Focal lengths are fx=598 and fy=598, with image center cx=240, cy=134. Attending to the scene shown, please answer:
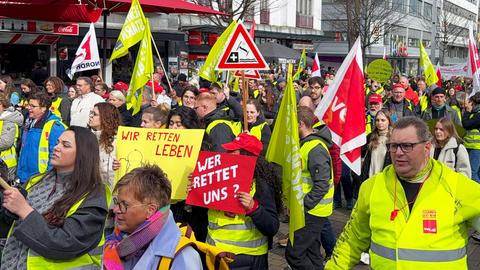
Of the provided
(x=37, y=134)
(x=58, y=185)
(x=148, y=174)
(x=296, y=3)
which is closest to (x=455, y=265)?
(x=148, y=174)

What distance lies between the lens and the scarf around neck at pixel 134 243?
2.79m

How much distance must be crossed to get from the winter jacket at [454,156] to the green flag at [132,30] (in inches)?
203

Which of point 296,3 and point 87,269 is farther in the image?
point 296,3

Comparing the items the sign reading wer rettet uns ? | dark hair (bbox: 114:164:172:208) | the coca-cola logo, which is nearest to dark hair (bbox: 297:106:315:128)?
the sign reading wer rettet uns ?

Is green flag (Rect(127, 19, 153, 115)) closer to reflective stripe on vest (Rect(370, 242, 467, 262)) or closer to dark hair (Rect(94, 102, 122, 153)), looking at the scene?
dark hair (Rect(94, 102, 122, 153))

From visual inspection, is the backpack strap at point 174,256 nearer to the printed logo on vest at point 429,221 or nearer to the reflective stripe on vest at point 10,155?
the printed logo on vest at point 429,221

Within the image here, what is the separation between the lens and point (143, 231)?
2793mm

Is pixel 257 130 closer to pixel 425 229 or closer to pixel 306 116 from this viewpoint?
pixel 306 116

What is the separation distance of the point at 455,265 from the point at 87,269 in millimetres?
1936

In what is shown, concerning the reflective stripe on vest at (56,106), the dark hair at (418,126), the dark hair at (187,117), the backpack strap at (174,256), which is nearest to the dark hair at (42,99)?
the dark hair at (187,117)

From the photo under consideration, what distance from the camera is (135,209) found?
2852 mm

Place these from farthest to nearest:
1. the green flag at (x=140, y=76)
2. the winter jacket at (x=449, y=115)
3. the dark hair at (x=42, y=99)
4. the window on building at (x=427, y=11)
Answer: the window on building at (x=427, y=11) → the winter jacket at (x=449, y=115) → the green flag at (x=140, y=76) → the dark hair at (x=42, y=99)

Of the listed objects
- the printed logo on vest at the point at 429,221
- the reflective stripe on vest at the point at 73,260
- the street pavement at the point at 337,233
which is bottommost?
the street pavement at the point at 337,233

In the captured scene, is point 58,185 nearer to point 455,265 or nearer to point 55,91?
point 455,265
